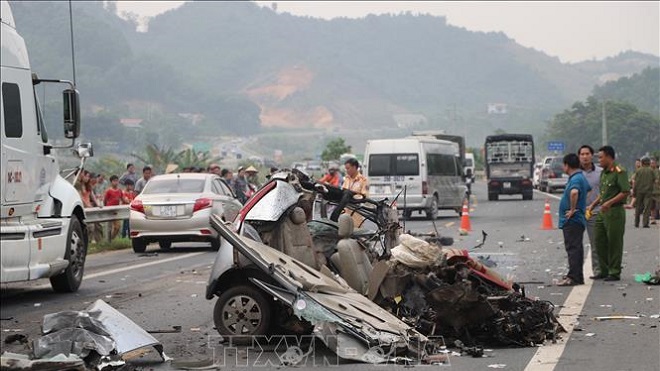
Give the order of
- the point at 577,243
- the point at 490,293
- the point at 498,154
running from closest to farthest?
the point at 490,293, the point at 577,243, the point at 498,154

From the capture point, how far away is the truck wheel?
15086mm

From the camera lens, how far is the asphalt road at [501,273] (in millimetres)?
9414

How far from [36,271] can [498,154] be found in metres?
41.7

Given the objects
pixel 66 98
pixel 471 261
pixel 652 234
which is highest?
pixel 66 98

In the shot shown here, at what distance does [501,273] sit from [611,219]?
1.80m

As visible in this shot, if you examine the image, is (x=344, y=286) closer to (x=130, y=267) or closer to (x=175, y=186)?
(x=130, y=267)

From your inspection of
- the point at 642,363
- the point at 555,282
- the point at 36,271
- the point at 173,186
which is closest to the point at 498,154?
the point at 173,186

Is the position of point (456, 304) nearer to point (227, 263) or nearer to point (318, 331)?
point (318, 331)

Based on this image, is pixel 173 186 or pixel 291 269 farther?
pixel 173 186

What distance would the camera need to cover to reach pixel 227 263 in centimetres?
1029

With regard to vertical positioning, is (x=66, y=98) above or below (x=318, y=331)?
above

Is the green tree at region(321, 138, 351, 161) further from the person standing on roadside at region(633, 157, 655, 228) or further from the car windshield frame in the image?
the car windshield frame

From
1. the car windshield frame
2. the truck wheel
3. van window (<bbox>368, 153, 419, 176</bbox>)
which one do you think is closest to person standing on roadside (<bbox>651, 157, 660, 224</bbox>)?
van window (<bbox>368, 153, 419, 176</bbox>)

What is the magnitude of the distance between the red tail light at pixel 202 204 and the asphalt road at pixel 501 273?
0.93 meters
